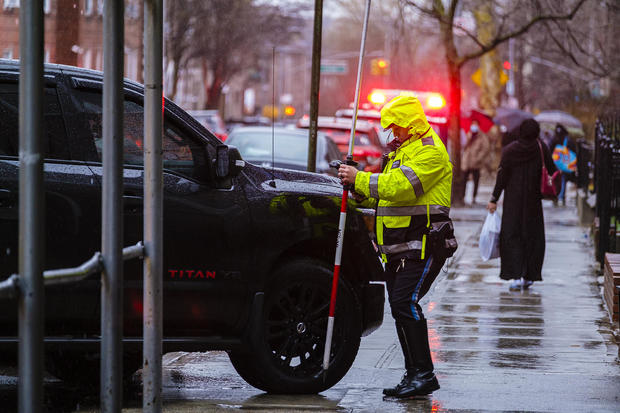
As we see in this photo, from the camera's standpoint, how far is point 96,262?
434 cm

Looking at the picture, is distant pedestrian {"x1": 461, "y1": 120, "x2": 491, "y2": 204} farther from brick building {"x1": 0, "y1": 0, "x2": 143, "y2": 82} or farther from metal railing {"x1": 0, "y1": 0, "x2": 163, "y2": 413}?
metal railing {"x1": 0, "y1": 0, "x2": 163, "y2": 413}

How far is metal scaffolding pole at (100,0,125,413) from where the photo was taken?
14.1ft

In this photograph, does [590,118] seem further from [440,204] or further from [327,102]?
[327,102]

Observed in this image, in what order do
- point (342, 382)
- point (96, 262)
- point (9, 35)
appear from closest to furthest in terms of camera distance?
point (96, 262), point (342, 382), point (9, 35)

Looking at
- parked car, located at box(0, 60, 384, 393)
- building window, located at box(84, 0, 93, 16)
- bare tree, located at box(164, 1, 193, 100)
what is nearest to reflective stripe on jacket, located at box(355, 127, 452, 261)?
parked car, located at box(0, 60, 384, 393)

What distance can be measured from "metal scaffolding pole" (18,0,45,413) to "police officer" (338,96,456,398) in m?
3.29

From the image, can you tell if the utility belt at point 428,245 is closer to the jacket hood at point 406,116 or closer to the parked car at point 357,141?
the jacket hood at point 406,116

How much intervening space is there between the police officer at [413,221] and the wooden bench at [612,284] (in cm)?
287

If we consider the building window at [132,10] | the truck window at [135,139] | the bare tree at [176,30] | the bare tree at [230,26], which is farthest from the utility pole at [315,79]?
the bare tree at [230,26]

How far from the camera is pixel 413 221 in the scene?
6.88 meters

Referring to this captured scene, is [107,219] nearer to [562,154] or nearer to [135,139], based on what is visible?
[135,139]

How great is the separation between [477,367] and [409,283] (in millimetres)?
1352

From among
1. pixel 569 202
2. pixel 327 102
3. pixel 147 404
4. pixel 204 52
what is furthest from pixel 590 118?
pixel 327 102

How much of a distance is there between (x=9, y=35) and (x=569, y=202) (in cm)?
2160
